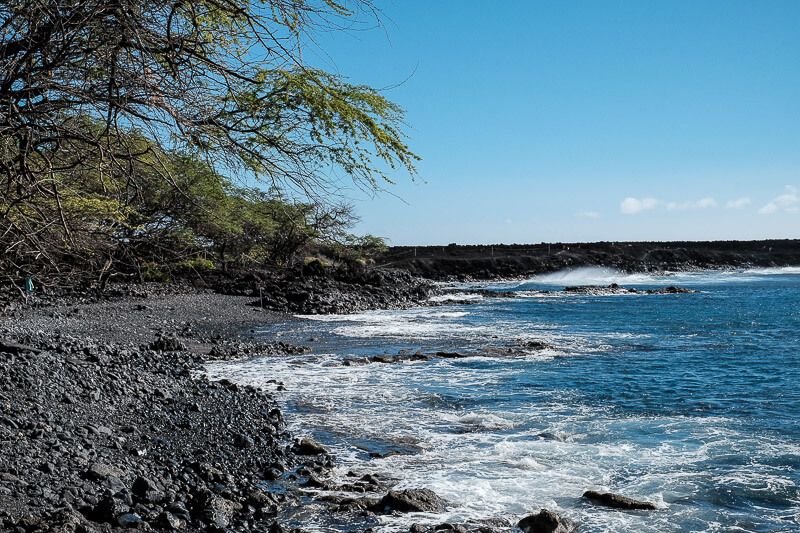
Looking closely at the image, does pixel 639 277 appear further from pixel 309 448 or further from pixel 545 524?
pixel 545 524

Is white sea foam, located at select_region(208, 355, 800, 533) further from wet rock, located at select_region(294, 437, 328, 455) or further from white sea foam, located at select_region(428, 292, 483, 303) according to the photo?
white sea foam, located at select_region(428, 292, 483, 303)

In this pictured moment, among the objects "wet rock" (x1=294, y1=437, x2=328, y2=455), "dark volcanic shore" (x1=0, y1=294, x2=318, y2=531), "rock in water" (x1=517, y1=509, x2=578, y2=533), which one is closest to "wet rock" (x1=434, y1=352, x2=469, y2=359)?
"dark volcanic shore" (x1=0, y1=294, x2=318, y2=531)

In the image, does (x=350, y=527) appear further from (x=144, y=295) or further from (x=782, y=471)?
(x=144, y=295)

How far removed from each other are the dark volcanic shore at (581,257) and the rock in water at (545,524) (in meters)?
49.0

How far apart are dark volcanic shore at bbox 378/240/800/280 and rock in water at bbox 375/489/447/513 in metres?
48.4

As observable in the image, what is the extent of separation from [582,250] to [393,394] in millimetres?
64841

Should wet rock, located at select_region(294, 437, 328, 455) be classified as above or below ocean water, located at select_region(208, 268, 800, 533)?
above

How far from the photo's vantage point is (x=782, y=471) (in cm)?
890

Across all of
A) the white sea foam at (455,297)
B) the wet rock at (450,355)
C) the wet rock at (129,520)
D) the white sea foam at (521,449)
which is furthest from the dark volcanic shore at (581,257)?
the wet rock at (129,520)

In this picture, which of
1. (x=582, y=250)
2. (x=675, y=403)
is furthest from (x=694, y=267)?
(x=675, y=403)

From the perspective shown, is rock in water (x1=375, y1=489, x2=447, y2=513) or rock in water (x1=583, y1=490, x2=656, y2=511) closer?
rock in water (x1=375, y1=489, x2=447, y2=513)

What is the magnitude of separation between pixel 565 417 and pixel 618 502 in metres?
4.20

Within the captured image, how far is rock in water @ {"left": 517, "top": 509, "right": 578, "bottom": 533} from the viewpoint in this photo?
6.82 metres

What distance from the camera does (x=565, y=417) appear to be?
11844 millimetres
